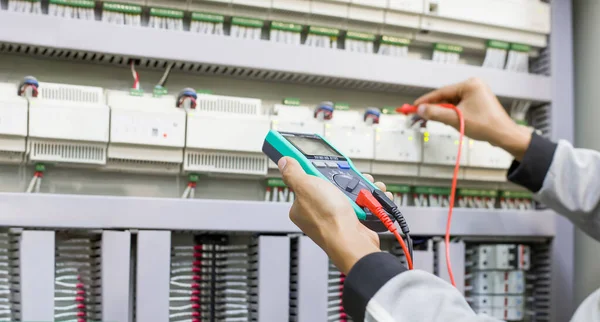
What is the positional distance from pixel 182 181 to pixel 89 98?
11.0 inches

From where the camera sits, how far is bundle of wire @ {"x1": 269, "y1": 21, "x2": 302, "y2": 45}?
1358mm

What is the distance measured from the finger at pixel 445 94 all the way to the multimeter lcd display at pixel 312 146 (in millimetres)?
438

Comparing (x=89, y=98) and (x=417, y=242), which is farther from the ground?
(x=89, y=98)

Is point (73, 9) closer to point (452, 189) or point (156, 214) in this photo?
point (156, 214)

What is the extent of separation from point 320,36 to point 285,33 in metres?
0.09

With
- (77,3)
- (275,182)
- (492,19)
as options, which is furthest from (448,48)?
(77,3)

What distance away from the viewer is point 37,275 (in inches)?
42.2

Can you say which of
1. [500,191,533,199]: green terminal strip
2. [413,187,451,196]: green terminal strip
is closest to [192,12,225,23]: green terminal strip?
[413,187,451,196]: green terminal strip

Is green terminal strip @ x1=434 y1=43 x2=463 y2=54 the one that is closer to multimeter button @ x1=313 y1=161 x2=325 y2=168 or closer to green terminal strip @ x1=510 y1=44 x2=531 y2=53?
green terminal strip @ x1=510 y1=44 x2=531 y2=53

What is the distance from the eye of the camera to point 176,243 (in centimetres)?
133

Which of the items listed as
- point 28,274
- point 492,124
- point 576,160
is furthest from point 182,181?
point 576,160

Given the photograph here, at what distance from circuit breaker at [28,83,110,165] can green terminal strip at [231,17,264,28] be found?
0.36 meters

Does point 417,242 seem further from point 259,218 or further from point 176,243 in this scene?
point 176,243

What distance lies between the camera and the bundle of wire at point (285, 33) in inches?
53.5
